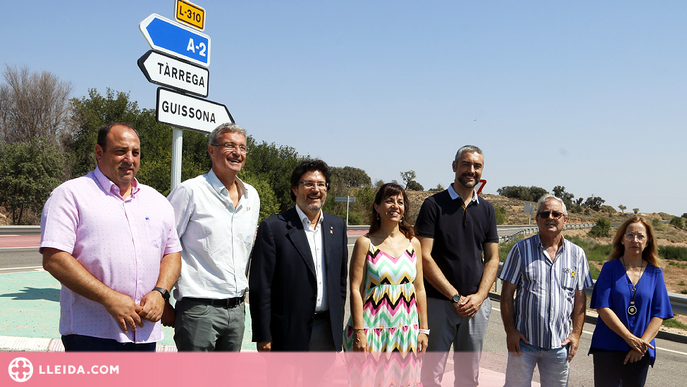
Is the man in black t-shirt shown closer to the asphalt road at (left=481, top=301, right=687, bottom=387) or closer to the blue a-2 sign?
the asphalt road at (left=481, top=301, right=687, bottom=387)

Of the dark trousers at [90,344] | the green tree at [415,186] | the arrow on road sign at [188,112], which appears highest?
the green tree at [415,186]

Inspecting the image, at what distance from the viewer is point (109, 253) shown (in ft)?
8.47

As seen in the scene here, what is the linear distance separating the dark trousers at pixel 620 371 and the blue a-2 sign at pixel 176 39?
4399mm

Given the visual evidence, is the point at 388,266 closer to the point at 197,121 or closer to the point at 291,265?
the point at 291,265

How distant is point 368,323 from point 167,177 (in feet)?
75.6

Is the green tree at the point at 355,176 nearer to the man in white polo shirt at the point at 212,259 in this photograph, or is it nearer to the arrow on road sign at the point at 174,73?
the arrow on road sign at the point at 174,73

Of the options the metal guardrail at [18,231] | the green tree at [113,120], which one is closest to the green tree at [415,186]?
the green tree at [113,120]

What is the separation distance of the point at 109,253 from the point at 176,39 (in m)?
2.59

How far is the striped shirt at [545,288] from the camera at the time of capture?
3346 millimetres

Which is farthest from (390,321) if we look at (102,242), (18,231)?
(18,231)

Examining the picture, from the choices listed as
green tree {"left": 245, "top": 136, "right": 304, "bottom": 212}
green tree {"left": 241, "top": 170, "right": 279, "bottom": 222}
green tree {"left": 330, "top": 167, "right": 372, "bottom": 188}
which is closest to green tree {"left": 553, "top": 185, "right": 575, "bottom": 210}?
green tree {"left": 330, "top": 167, "right": 372, "bottom": 188}

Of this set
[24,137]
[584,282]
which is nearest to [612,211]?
[24,137]

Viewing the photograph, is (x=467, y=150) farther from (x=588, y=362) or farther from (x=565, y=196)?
(x=565, y=196)

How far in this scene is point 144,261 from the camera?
2.73 metres
